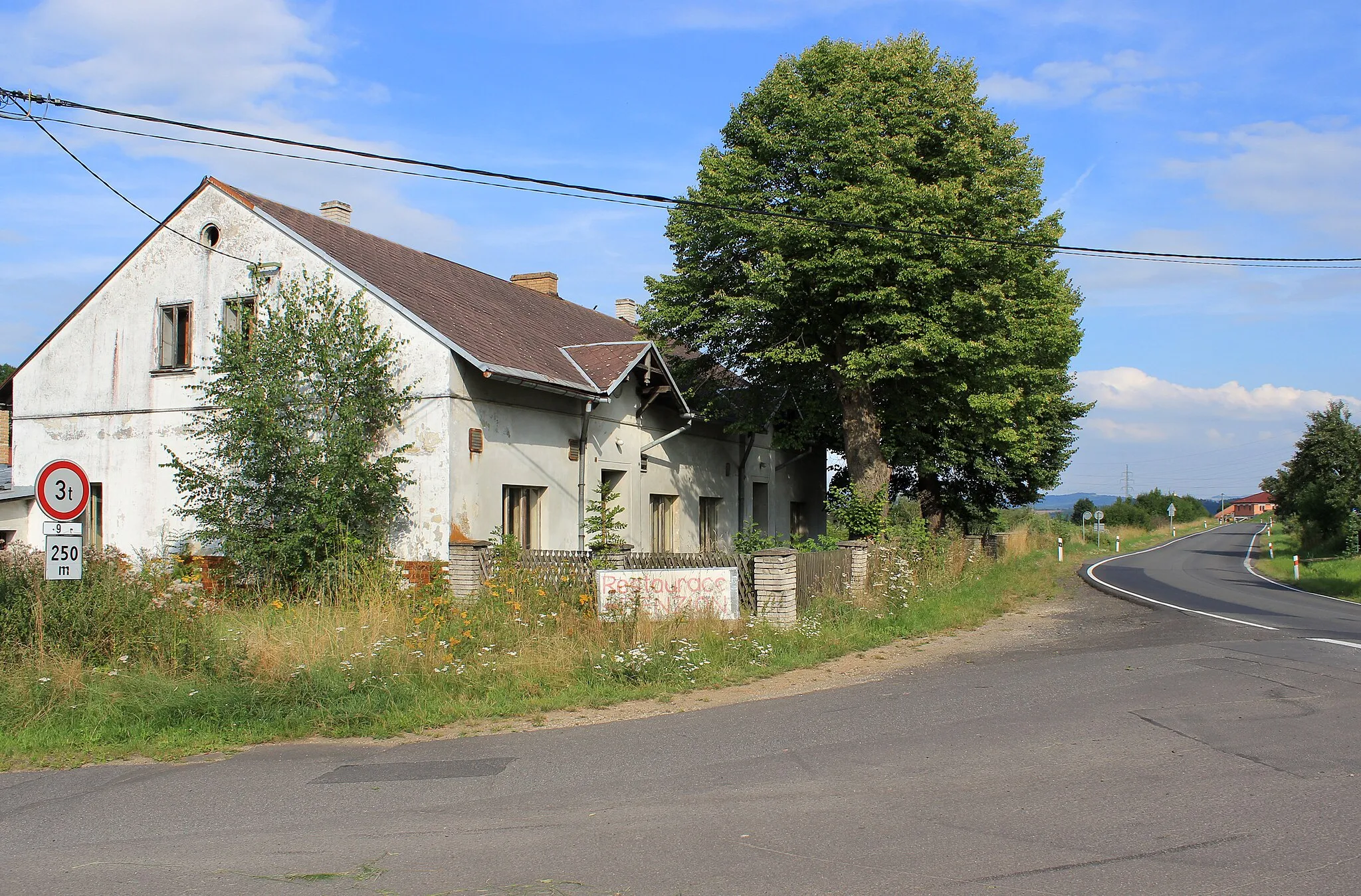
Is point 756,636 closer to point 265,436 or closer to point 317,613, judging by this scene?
point 317,613

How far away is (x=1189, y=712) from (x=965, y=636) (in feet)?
20.0

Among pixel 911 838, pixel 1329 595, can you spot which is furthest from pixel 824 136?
pixel 1329 595

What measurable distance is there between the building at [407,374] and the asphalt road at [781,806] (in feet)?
23.3

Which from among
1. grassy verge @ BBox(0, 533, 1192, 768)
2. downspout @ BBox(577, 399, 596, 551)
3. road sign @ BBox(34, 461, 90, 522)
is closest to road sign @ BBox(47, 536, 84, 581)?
road sign @ BBox(34, 461, 90, 522)

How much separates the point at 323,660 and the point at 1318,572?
105 ft

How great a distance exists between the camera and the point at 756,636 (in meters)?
12.4

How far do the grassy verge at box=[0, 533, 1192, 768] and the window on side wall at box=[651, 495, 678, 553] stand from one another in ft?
23.2

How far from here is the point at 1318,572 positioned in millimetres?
31250

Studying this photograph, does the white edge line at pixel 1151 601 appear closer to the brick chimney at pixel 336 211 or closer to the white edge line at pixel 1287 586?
the white edge line at pixel 1287 586

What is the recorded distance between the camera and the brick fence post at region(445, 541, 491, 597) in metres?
14.1

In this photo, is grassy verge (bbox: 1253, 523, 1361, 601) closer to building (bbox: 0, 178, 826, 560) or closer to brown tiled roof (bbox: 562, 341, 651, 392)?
building (bbox: 0, 178, 826, 560)

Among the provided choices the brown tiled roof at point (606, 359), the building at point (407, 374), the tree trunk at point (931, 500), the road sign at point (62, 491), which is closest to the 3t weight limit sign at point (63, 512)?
the road sign at point (62, 491)

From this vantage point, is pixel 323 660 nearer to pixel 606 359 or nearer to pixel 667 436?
pixel 606 359

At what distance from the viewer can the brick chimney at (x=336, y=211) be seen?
19891 millimetres
